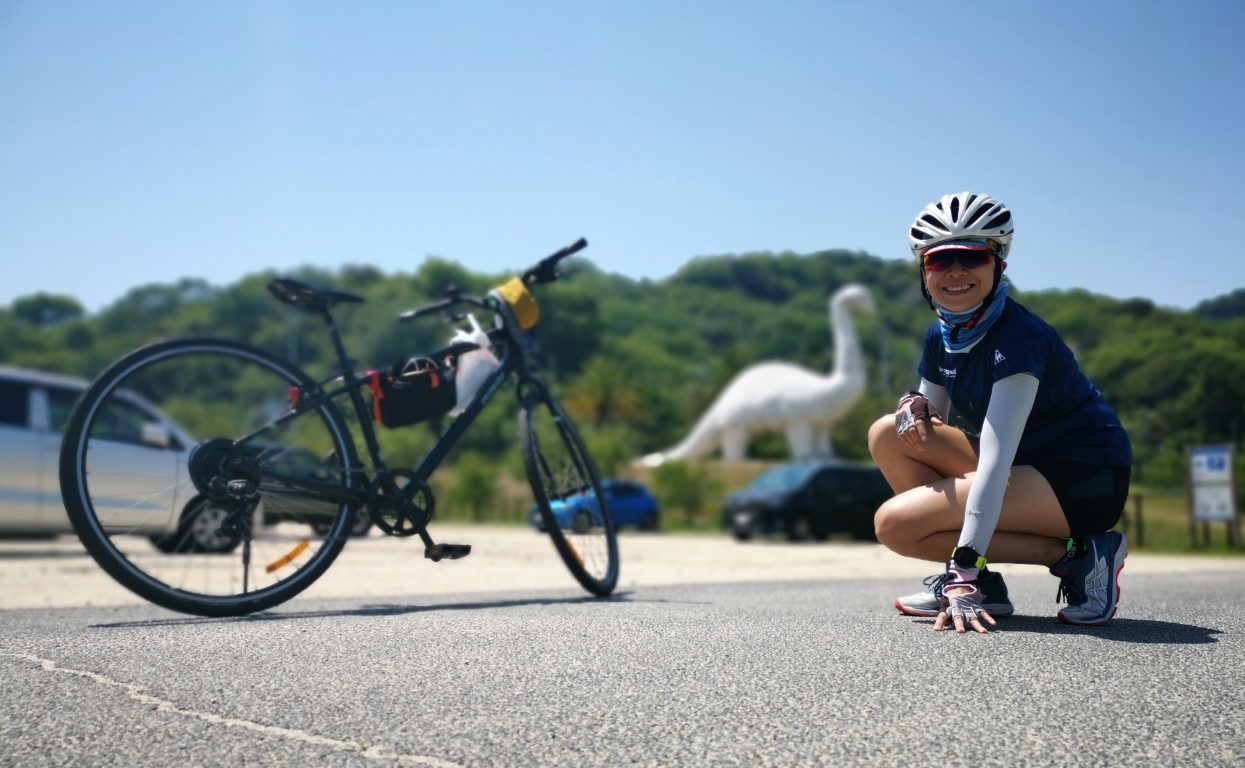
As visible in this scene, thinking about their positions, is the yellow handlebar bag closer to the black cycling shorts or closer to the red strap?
the red strap

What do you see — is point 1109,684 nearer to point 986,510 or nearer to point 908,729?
point 908,729

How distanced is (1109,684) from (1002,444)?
37.0 inches

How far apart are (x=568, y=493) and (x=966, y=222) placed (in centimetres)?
250

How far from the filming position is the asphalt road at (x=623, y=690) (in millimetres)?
1996

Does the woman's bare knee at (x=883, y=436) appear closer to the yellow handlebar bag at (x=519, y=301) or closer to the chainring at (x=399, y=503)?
the chainring at (x=399, y=503)

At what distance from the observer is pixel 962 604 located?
10.5ft

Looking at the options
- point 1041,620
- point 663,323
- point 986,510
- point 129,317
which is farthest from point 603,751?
point 129,317

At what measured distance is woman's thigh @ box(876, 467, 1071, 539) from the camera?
3418 millimetres

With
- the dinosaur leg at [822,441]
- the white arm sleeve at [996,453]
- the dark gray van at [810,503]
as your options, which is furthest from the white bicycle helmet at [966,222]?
the dinosaur leg at [822,441]

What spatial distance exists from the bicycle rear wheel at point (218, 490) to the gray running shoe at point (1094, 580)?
2.49 m

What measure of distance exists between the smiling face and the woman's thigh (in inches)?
19.4

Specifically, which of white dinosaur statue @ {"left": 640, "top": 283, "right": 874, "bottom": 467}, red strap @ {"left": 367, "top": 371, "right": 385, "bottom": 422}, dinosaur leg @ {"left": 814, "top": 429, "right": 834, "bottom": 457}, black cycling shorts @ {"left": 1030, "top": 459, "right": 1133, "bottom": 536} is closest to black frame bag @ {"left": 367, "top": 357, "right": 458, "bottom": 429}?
red strap @ {"left": 367, "top": 371, "right": 385, "bottom": 422}

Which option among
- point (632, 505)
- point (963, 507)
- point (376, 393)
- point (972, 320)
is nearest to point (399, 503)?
point (376, 393)

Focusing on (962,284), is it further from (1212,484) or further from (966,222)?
(1212,484)
